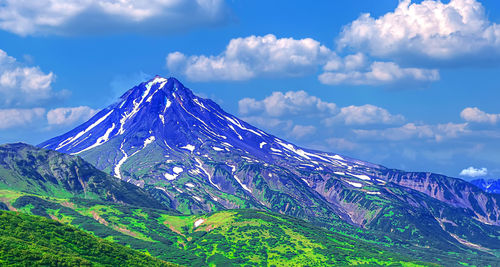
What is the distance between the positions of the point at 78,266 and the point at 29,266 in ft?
51.1

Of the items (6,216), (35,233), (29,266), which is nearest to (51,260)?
(29,266)

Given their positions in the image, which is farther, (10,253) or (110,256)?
(110,256)

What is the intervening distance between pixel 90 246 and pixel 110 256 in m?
8.63

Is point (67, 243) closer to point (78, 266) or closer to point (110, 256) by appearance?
point (110, 256)

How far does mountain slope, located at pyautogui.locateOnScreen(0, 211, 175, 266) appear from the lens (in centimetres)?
15112

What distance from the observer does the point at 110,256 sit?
637 feet

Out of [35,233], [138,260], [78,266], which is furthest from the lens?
[138,260]

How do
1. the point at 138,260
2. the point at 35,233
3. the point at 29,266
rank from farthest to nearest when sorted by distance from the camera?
the point at 138,260
the point at 35,233
the point at 29,266

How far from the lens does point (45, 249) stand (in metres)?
166

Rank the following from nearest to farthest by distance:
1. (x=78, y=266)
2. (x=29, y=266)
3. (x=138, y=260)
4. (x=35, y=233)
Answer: (x=29, y=266)
(x=78, y=266)
(x=35, y=233)
(x=138, y=260)

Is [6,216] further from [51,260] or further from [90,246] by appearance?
[51,260]

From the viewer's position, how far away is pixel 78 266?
15775cm

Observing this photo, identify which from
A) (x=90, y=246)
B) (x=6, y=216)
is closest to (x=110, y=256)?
(x=90, y=246)

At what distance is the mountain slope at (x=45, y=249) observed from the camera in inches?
5950
